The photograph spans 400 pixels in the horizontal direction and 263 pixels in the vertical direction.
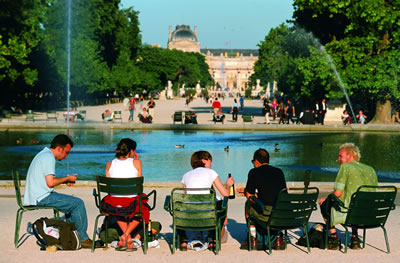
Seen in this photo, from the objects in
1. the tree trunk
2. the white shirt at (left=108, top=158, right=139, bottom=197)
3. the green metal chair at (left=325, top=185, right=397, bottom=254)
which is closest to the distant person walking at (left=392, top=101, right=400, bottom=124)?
the tree trunk

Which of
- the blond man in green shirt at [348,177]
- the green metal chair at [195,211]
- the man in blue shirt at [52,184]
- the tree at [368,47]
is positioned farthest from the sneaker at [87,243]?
the tree at [368,47]

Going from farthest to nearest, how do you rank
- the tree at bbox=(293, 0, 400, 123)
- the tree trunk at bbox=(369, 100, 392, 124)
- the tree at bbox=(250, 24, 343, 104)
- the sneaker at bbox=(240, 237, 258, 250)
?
the tree at bbox=(250, 24, 343, 104), the tree trunk at bbox=(369, 100, 392, 124), the tree at bbox=(293, 0, 400, 123), the sneaker at bbox=(240, 237, 258, 250)

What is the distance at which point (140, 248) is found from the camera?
24.9ft

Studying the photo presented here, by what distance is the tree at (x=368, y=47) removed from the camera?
31617 mm

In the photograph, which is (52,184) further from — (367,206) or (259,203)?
(367,206)

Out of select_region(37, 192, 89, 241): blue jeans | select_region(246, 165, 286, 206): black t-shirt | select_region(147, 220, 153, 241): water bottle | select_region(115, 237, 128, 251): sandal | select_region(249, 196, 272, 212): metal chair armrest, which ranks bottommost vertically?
select_region(115, 237, 128, 251): sandal

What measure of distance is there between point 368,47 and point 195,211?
27.6m

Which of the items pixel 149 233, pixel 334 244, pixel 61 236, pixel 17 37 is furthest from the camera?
pixel 17 37

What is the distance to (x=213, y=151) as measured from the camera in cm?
2061

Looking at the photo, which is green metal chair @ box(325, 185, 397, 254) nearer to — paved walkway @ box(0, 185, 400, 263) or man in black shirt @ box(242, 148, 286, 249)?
paved walkway @ box(0, 185, 400, 263)

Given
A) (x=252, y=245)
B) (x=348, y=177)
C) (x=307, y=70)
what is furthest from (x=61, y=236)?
(x=307, y=70)

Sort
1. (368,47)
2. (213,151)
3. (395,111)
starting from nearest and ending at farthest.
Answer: (213,151)
(368,47)
(395,111)

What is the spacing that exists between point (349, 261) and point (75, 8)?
53.1 m

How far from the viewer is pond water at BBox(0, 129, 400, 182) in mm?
15945
